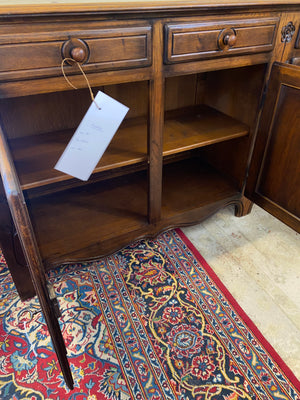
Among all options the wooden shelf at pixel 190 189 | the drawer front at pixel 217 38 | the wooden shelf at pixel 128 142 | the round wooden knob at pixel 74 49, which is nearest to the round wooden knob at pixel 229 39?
the drawer front at pixel 217 38

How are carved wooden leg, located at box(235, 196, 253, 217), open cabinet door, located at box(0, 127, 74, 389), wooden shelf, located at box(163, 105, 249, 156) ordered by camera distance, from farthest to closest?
carved wooden leg, located at box(235, 196, 253, 217), wooden shelf, located at box(163, 105, 249, 156), open cabinet door, located at box(0, 127, 74, 389)

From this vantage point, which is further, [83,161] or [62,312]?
[62,312]

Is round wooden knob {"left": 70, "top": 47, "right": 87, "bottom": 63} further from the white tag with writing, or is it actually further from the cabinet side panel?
the cabinet side panel

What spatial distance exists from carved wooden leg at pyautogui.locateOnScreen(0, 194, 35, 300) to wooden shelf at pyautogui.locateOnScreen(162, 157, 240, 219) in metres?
0.57

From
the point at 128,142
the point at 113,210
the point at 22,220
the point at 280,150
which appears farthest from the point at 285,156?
the point at 22,220

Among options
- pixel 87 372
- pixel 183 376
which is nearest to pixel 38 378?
pixel 87 372

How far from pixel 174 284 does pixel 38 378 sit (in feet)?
1.81

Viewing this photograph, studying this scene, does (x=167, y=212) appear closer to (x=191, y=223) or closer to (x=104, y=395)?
(x=191, y=223)

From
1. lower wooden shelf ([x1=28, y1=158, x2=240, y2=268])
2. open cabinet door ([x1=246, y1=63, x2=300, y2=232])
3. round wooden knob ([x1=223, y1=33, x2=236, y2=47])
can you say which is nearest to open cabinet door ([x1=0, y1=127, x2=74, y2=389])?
Result: lower wooden shelf ([x1=28, y1=158, x2=240, y2=268])

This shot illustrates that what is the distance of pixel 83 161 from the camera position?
89 cm

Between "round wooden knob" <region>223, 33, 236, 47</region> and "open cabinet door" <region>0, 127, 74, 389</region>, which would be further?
"round wooden knob" <region>223, 33, 236, 47</region>

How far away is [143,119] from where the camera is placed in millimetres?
1416

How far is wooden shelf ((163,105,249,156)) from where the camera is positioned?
120 centimetres

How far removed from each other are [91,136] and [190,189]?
2.35ft
